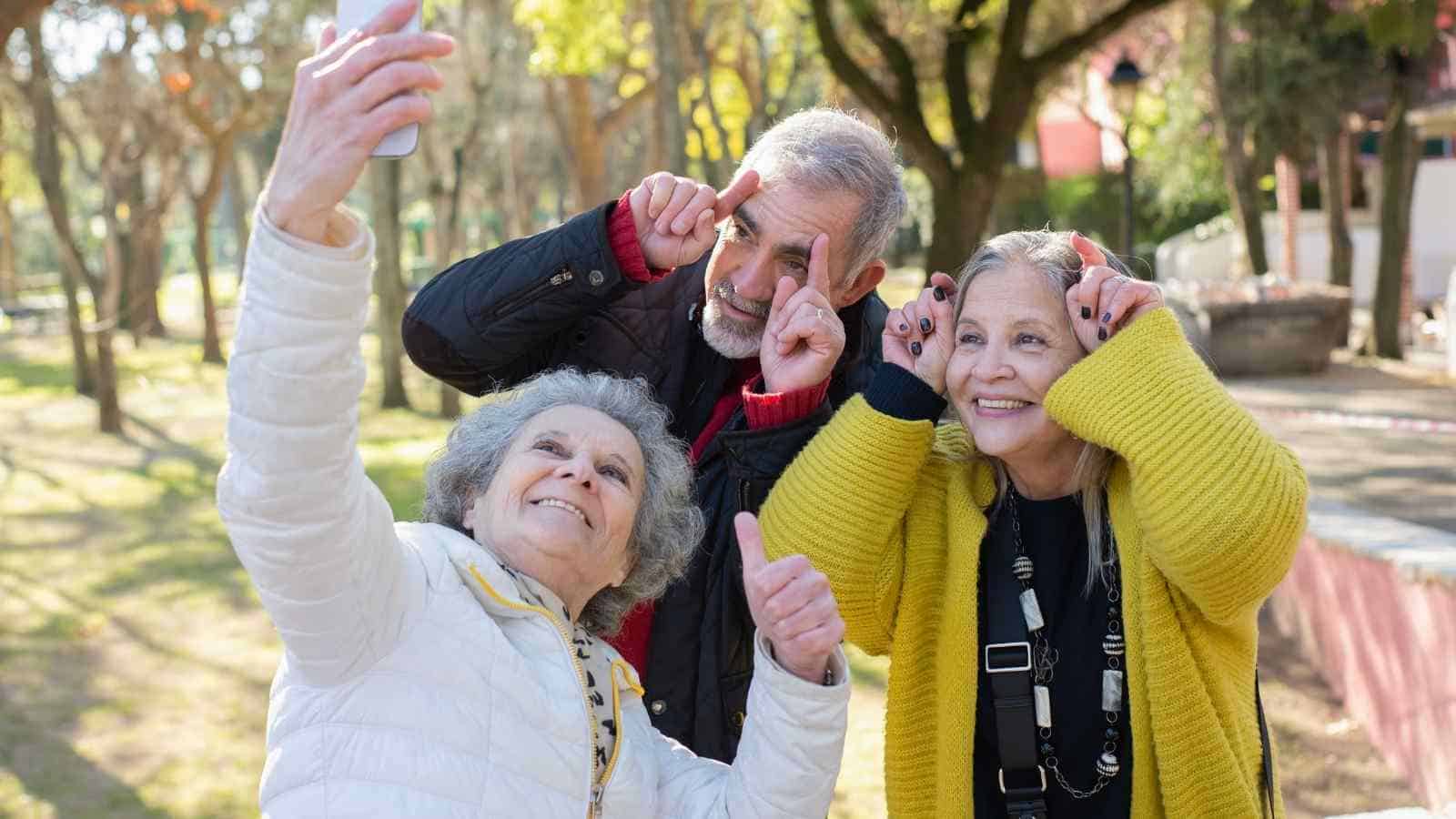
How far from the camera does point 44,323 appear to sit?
3941cm

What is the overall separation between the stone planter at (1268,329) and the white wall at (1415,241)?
10.2m

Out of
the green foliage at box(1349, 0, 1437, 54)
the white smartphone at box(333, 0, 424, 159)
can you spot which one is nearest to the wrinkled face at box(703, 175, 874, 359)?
the white smartphone at box(333, 0, 424, 159)

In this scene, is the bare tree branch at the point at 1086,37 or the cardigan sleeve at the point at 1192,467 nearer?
the cardigan sleeve at the point at 1192,467

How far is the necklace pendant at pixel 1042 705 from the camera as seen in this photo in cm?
267

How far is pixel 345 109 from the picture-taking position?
179 centimetres

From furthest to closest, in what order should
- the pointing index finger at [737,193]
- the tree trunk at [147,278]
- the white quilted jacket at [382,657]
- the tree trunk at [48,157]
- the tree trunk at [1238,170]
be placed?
1. the tree trunk at [147,278]
2. the tree trunk at [1238,170]
3. the tree trunk at [48,157]
4. the pointing index finger at [737,193]
5. the white quilted jacket at [382,657]

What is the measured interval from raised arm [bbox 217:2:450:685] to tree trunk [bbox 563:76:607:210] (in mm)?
18319

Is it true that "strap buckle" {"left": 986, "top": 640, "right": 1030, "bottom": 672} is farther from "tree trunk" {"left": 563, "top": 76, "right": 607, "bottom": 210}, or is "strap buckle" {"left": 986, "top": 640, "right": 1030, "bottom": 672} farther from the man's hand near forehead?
"tree trunk" {"left": 563, "top": 76, "right": 607, "bottom": 210}

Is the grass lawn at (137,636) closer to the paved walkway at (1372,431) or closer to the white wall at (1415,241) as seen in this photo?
the paved walkway at (1372,431)

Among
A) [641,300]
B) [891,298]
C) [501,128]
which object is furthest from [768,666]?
[501,128]

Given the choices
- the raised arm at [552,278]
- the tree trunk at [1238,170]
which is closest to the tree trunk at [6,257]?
the tree trunk at [1238,170]

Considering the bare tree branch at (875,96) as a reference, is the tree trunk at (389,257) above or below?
below

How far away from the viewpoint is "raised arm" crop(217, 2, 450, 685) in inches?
70.9

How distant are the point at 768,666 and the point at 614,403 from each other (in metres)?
0.68
